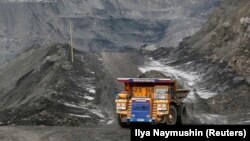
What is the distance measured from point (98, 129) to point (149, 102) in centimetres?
260

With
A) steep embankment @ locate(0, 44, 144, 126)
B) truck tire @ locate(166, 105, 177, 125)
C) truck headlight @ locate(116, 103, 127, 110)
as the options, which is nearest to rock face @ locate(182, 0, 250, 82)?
steep embankment @ locate(0, 44, 144, 126)

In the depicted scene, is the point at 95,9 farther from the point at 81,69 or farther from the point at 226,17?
the point at 81,69

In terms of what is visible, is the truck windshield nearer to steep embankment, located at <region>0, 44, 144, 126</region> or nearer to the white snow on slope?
steep embankment, located at <region>0, 44, 144, 126</region>

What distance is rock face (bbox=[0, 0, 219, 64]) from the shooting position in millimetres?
120125

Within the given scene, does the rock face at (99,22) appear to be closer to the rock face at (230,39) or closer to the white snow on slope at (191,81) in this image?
the rock face at (230,39)

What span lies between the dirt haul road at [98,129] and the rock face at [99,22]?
62.6 meters

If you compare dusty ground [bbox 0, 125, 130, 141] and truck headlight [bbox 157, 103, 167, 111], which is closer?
dusty ground [bbox 0, 125, 130, 141]

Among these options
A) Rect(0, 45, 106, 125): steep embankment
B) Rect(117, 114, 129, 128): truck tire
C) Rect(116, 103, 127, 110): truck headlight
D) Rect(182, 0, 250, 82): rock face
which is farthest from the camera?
Rect(182, 0, 250, 82): rock face

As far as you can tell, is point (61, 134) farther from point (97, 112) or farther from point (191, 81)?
point (191, 81)

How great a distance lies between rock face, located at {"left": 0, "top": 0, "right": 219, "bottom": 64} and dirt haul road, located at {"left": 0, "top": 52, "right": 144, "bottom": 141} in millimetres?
62617

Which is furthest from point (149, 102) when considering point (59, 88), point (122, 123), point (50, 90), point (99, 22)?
point (99, 22)

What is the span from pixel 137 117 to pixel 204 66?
31513 millimetres

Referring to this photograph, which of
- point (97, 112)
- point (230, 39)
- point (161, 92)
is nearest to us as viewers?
point (161, 92)

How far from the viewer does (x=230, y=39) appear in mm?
54156
